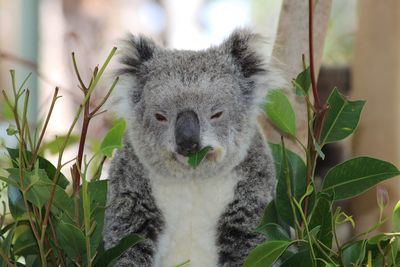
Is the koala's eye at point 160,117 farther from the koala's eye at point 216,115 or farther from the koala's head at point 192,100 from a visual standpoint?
the koala's eye at point 216,115

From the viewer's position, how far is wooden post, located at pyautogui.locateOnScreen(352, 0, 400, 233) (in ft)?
12.6

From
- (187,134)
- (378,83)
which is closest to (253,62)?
(187,134)

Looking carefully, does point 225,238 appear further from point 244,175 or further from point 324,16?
point 324,16

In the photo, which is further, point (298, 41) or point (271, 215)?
point (298, 41)

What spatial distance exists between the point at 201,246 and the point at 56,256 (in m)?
0.69

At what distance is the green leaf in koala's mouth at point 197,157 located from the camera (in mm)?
1852

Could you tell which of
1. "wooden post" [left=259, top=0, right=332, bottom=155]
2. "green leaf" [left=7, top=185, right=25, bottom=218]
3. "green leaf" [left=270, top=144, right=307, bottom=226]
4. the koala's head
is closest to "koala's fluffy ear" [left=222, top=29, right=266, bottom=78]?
the koala's head

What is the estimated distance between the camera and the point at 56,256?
5.76 feet

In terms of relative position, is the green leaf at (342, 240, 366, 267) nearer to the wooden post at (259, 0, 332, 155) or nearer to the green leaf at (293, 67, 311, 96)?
the green leaf at (293, 67, 311, 96)

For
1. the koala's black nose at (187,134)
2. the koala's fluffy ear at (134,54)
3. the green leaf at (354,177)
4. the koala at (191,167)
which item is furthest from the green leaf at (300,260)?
the koala's fluffy ear at (134,54)

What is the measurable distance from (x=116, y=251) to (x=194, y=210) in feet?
2.21

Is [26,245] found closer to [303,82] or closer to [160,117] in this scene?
[160,117]

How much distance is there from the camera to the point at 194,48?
2506 mm

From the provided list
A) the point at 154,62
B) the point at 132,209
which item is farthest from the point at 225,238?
the point at 154,62
